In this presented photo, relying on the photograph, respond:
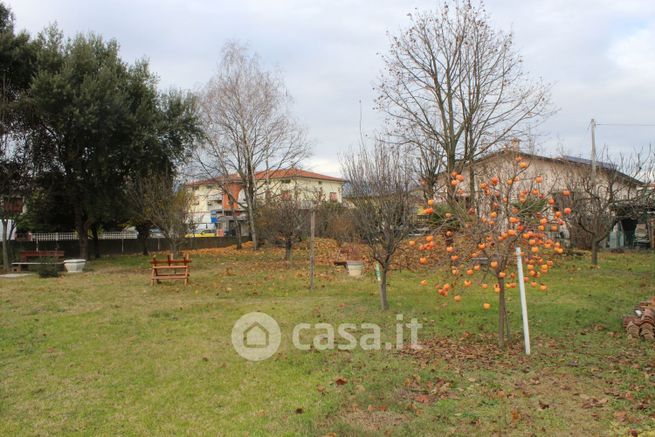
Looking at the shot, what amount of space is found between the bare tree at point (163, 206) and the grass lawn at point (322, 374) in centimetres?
917

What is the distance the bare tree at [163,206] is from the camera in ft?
63.6

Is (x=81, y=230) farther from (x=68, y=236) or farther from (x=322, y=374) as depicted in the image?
(x=322, y=374)

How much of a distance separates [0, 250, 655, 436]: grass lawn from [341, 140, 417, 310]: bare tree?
42.9 inches

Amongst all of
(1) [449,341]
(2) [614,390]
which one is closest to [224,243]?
(1) [449,341]

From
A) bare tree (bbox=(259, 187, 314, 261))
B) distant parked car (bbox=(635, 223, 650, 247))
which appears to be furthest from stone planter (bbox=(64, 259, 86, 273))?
distant parked car (bbox=(635, 223, 650, 247))

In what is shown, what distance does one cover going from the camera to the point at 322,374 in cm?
542

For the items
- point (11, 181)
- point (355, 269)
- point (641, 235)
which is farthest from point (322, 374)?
point (641, 235)

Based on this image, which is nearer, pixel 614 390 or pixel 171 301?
pixel 614 390

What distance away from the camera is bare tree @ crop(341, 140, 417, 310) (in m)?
9.02

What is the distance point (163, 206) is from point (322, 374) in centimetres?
1597

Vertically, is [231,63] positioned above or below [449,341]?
above

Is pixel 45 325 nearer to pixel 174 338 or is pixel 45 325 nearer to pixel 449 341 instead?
pixel 174 338

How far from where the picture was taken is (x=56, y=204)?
953 inches

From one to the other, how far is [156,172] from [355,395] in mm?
20347
